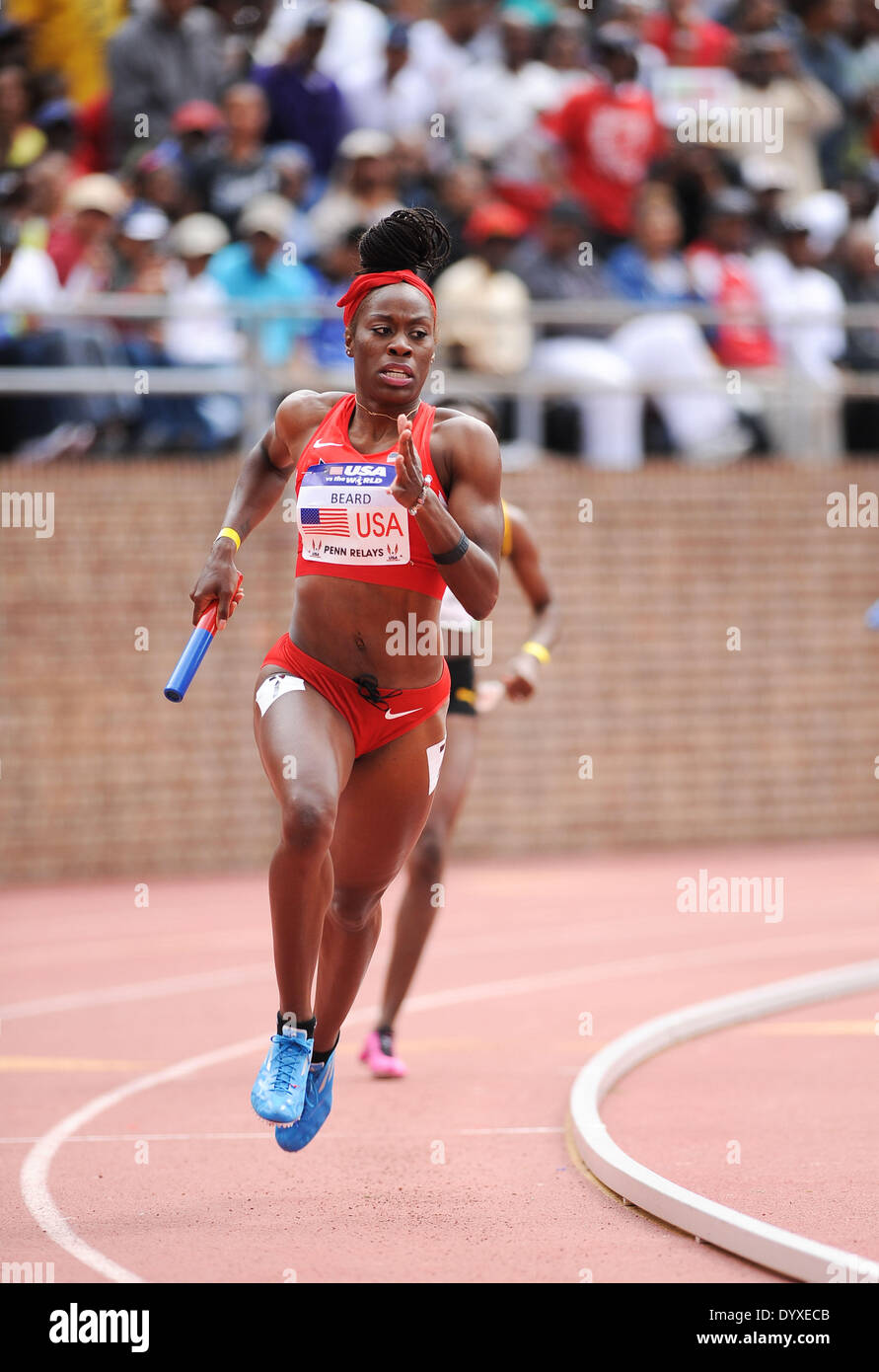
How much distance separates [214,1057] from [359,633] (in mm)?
3399

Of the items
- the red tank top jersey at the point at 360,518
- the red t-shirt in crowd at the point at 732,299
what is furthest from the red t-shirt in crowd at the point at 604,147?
the red tank top jersey at the point at 360,518

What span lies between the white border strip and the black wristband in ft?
6.23

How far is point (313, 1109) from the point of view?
583 centimetres

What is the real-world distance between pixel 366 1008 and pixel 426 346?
4866mm

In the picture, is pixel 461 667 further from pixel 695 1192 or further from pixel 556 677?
pixel 556 677

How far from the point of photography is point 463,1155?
6.76 meters

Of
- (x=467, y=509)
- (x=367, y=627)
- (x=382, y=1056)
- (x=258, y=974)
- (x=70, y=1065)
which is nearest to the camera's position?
(x=467, y=509)

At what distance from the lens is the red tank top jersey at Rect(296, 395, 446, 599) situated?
18.9ft

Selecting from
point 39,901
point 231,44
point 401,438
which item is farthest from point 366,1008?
point 231,44

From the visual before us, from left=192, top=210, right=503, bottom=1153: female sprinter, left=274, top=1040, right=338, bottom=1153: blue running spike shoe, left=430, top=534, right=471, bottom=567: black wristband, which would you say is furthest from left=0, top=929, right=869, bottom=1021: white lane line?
left=430, top=534, right=471, bottom=567: black wristband

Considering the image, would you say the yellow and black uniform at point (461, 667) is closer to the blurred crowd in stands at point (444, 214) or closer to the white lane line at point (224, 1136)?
the white lane line at point (224, 1136)

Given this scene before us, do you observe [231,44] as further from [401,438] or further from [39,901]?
[401,438]

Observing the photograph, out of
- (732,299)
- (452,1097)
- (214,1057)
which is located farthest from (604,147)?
(452,1097)

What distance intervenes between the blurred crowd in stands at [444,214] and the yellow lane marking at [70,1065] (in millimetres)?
5976
